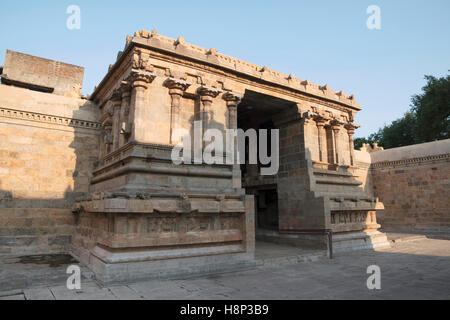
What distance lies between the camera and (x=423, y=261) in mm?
9148

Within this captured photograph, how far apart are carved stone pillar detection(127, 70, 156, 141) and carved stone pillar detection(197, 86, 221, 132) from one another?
5.54 feet

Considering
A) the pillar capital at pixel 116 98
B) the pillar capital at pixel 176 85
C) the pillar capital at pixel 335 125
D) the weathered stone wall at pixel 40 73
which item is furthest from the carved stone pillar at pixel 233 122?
the weathered stone wall at pixel 40 73

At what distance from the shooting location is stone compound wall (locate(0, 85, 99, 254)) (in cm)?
1022

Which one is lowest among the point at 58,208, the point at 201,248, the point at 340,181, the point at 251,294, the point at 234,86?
the point at 251,294

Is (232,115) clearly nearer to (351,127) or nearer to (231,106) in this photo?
(231,106)

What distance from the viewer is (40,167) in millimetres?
10922

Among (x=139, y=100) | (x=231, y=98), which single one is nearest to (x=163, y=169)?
(x=139, y=100)

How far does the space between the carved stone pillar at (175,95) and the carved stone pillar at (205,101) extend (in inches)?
23.6

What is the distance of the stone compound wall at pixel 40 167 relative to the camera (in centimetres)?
1022

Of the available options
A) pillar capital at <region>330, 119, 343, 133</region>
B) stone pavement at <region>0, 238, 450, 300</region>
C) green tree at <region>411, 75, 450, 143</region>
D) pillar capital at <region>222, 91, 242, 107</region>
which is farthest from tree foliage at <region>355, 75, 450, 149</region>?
pillar capital at <region>222, 91, 242, 107</region>

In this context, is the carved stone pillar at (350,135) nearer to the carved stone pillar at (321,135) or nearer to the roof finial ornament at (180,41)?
the carved stone pillar at (321,135)
